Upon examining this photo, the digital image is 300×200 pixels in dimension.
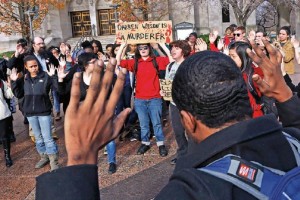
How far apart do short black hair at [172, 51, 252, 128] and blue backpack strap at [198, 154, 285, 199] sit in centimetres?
24

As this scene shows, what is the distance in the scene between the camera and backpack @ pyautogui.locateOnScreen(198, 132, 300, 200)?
44.3 inches

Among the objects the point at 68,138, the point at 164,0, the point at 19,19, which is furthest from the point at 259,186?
the point at 164,0

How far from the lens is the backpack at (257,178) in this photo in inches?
44.3

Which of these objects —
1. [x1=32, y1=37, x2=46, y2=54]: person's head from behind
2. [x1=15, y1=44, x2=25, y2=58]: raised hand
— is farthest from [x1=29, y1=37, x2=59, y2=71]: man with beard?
[x1=15, y1=44, x2=25, y2=58]: raised hand

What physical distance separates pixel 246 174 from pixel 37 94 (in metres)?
4.96

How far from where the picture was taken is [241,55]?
4.21m

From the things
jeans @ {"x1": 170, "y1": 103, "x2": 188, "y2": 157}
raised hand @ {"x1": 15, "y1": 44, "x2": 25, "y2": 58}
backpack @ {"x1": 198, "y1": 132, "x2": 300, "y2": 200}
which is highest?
raised hand @ {"x1": 15, "y1": 44, "x2": 25, "y2": 58}

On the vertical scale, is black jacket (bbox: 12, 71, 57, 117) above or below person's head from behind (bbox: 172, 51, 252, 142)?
below

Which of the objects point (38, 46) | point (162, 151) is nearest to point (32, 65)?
point (162, 151)

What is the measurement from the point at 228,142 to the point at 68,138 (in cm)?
49

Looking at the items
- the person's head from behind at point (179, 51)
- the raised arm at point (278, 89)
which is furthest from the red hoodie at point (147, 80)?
the raised arm at point (278, 89)

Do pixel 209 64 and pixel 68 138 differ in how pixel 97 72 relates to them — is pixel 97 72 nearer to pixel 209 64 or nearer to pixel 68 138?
pixel 68 138

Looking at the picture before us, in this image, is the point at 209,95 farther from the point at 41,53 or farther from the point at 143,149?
the point at 41,53

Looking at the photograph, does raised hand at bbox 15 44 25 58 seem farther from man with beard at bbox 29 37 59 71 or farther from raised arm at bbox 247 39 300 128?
raised arm at bbox 247 39 300 128
